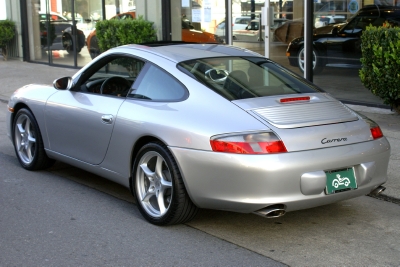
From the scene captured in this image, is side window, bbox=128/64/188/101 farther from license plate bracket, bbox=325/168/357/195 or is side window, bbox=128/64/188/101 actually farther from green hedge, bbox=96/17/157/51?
green hedge, bbox=96/17/157/51

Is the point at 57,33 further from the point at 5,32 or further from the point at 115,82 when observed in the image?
the point at 115,82

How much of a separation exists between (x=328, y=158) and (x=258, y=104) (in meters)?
0.69

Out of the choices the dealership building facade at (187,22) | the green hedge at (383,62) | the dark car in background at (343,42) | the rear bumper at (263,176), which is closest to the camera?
the rear bumper at (263,176)

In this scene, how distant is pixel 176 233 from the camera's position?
4.95 meters

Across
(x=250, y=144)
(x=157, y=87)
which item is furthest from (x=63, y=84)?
(x=250, y=144)

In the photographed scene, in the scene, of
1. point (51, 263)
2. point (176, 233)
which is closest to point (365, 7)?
point (176, 233)

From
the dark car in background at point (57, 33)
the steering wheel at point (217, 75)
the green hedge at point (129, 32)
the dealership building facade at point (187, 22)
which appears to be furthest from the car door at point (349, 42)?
the dark car in background at point (57, 33)

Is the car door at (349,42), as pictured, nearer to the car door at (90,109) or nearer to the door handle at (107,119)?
the car door at (90,109)

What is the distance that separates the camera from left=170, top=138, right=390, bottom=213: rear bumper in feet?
14.5

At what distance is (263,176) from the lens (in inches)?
173

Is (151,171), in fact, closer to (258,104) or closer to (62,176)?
(258,104)

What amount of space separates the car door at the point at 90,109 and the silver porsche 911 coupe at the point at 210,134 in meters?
0.01

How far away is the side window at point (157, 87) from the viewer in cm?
516

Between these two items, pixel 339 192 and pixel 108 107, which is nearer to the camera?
pixel 339 192
